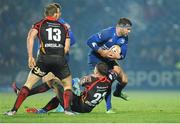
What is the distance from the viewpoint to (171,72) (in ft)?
98.2

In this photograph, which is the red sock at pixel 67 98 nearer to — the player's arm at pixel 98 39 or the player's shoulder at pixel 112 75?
the player's shoulder at pixel 112 75

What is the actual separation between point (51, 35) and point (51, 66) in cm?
46

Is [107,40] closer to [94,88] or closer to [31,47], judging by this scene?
[94,88]

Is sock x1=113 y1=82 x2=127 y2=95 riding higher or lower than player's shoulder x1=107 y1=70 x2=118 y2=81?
lower

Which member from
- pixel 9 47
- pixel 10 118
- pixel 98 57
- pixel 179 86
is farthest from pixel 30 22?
pixel 10 118

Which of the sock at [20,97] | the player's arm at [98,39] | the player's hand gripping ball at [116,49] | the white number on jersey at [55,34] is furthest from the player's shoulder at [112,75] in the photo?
the sock at [20,97]

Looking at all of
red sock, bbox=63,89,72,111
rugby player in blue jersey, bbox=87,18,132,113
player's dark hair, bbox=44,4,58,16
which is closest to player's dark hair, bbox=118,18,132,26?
rugby player in blue jersey, bbox=87,18,132,113

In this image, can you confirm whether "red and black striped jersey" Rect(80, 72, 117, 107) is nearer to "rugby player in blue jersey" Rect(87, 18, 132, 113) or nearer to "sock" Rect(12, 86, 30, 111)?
"rugby player in blue jersey" Rect(87, 18, 132, 113)

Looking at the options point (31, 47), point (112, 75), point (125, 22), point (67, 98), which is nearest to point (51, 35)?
point (31, 47)

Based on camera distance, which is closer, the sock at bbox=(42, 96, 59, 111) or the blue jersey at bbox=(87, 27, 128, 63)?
the sock at bbox=(42, 96, 59, 111)

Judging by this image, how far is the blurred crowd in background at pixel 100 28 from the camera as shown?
29.9m

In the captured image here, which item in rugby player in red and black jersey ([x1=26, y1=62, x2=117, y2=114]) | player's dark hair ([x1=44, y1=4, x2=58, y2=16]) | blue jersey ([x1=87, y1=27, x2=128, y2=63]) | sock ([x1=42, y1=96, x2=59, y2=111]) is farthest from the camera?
blue jersey ([x1=87, y1=27, x2=128, y2=63])

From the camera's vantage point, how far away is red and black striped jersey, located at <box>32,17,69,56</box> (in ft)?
35.7

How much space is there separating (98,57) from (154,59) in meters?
18.7
